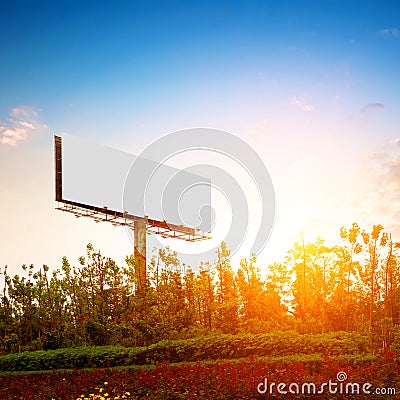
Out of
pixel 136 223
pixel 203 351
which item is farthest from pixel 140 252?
pixel 203 351

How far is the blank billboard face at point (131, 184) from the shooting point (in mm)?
13102

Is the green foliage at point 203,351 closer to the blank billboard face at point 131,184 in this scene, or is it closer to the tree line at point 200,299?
the tree line at point 200,299

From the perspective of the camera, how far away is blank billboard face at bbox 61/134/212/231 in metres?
13.1

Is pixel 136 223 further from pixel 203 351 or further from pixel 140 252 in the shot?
pixel 203 351

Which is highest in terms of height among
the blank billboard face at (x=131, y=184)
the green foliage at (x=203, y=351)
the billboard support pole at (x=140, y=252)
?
the blank billboard face at (x=131, y=184)

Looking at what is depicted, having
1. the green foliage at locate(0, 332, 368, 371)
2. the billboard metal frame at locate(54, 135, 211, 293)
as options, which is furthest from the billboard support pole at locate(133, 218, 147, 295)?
the green foliage at locate(0, 332, 368, 371)

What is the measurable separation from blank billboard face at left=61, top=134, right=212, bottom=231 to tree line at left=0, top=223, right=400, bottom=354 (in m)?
1.46

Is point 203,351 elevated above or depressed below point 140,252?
below

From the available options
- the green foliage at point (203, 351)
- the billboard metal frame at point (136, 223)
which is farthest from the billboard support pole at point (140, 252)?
the green foliage at point (203, 351)

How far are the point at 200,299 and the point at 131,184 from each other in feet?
11.6

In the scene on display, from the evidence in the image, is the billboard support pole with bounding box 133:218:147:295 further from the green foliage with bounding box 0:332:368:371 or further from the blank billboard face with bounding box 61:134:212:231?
the green foliage with bounding box 0:332:368:371

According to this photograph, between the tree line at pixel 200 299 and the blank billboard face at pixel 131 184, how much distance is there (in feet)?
4.77

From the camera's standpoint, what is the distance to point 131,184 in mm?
13523

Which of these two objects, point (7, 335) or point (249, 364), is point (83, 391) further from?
point (7, 335)
